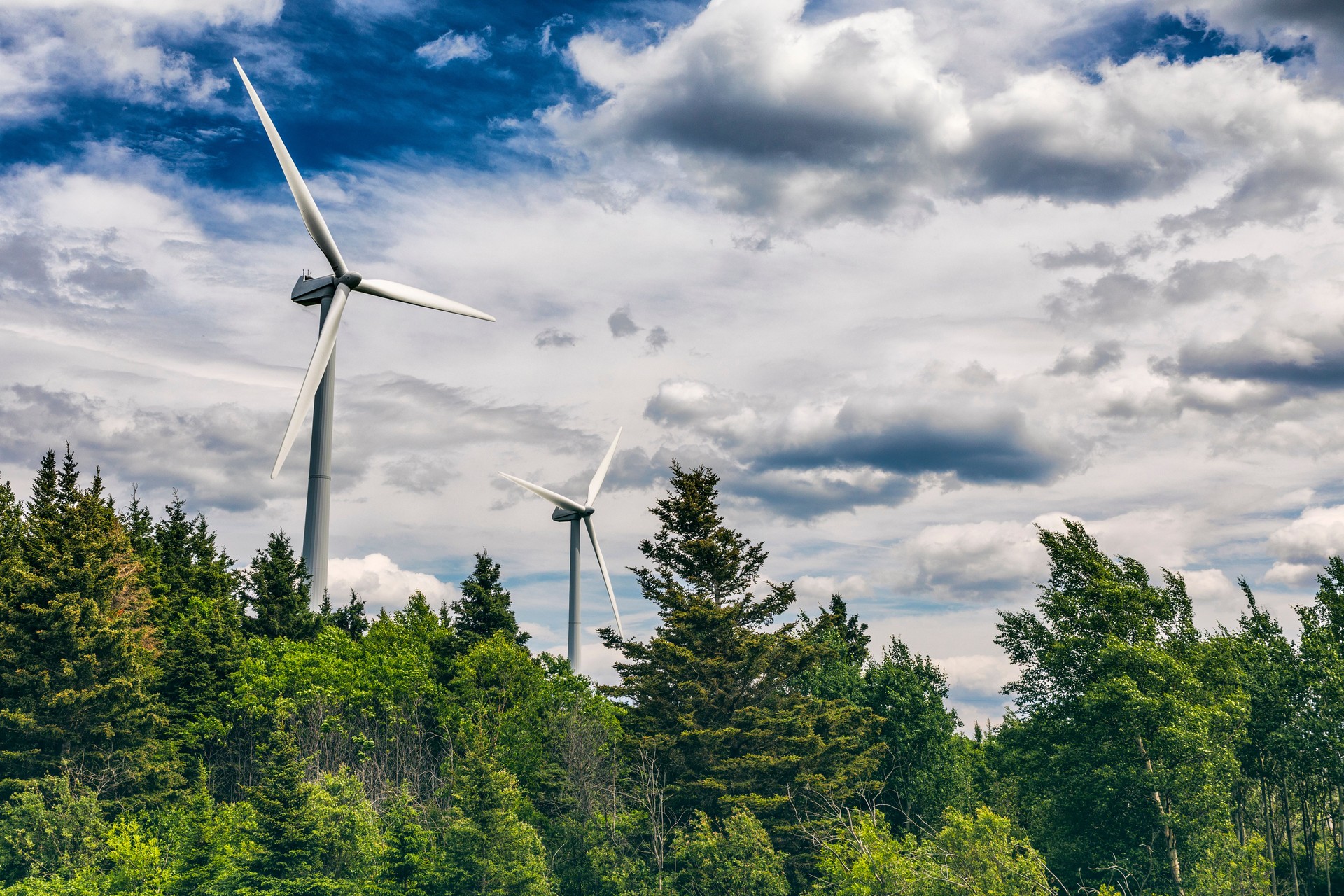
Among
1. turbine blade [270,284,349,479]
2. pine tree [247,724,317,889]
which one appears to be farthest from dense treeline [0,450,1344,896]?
turbine blade [270,284,349,479]

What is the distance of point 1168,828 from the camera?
50.7 m

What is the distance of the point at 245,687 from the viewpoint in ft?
213

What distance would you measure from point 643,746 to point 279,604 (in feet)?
101

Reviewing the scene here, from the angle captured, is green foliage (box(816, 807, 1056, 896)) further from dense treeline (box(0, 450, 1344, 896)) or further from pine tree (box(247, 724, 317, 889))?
pine tree (box(247, 724, 317, 889))

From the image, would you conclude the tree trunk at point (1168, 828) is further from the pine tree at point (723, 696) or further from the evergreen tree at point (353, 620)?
the evergreen tree at point (353, 620)

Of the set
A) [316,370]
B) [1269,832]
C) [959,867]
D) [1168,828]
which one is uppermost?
[316,370]

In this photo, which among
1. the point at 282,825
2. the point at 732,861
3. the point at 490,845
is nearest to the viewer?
the point at 282,825

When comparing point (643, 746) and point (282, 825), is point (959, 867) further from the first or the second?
point (282, 825)

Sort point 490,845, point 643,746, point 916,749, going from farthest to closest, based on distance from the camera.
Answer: point 916,749 < point 643,746 < point 490,845

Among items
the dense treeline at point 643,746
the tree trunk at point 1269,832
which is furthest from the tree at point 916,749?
the tree trunk at point 1269,832

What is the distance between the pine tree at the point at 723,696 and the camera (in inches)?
2388

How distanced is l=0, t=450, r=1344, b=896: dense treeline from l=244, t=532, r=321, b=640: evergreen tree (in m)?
0.28

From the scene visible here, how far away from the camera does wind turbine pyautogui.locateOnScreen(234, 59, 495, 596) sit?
5666 centimetres

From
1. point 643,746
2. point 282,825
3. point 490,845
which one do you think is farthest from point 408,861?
point 643,746
